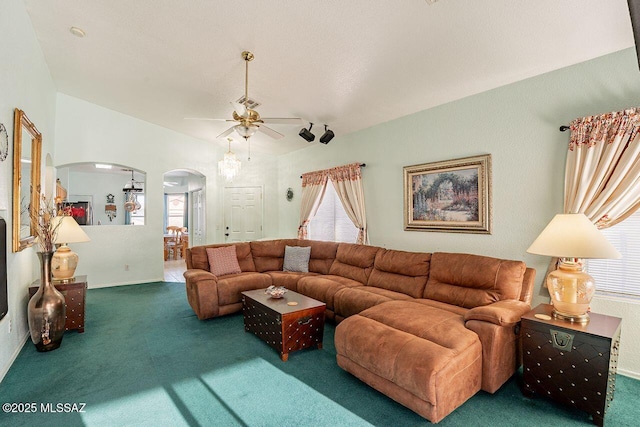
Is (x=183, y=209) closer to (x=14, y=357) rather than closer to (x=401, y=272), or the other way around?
(x=14, y=357)

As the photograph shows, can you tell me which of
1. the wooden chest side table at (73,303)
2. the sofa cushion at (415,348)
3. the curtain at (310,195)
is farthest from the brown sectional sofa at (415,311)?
the curtain at (310,195)

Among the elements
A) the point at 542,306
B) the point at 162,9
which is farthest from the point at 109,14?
the point at 542,306

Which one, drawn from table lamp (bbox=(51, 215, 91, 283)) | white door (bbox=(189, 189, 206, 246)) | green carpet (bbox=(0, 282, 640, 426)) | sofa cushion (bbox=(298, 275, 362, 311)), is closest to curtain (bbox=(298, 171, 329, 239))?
sofa cushion (bbox=(298, 275, 362, 311))

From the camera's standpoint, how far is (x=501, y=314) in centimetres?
242

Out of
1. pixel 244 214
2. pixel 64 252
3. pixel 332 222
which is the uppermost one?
pixel 244 214

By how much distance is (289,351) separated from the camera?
302 centimetres

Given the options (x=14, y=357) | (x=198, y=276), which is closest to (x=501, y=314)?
(x=198, y=276)

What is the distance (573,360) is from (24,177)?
5.09 m

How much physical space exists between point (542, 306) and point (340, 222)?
339 cm

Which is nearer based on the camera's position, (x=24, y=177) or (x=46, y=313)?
(x=46, y=313)

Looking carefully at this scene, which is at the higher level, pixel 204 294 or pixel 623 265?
pixel 623 265

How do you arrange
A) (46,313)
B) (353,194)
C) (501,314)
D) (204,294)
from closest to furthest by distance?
(501,314) → (46,313) → (204,294) → (353,194)

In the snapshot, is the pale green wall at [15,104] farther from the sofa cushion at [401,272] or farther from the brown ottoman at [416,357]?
the sofa cushion at [401,272]

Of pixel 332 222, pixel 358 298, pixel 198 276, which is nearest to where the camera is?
pixel 358 298
